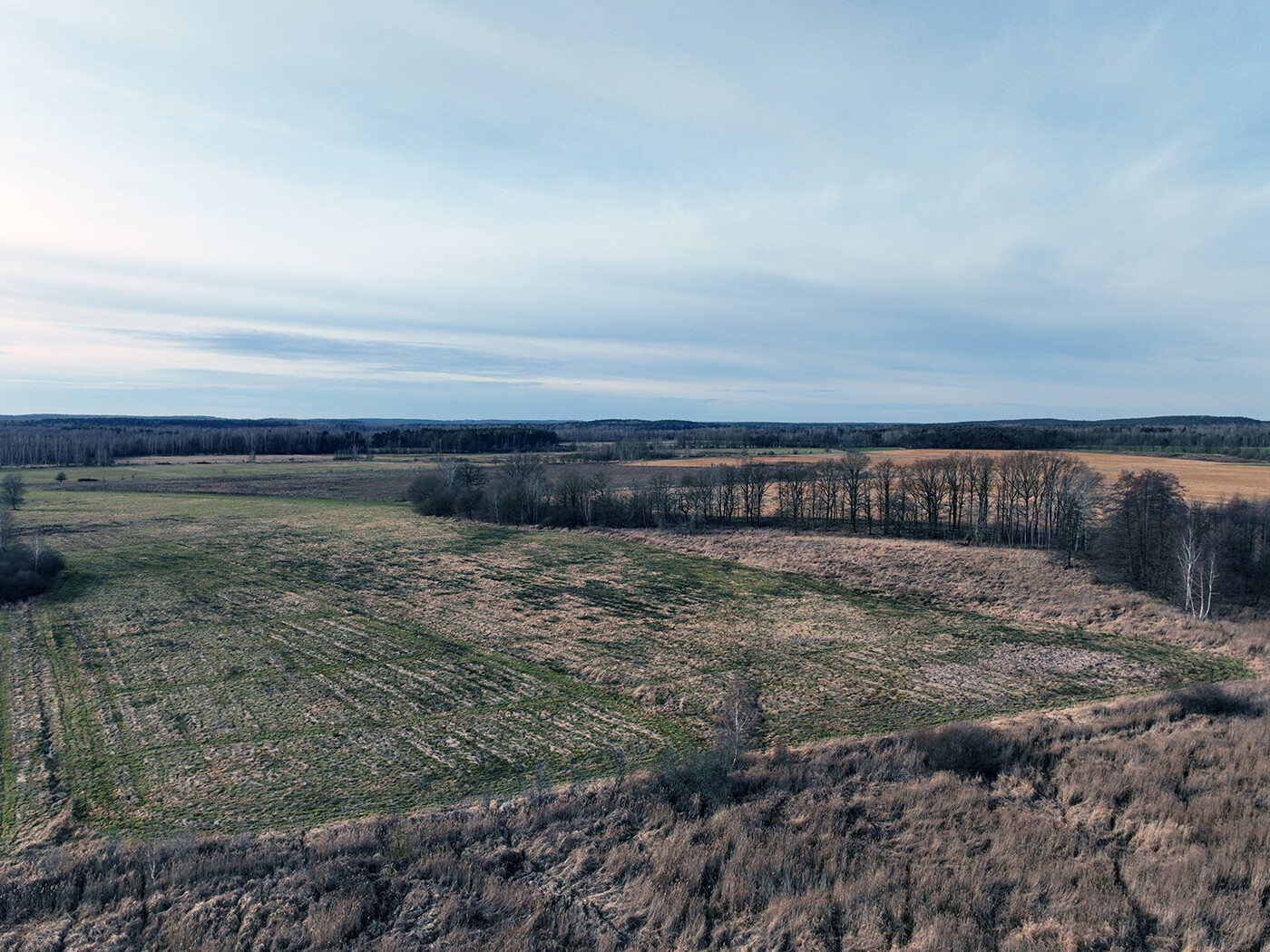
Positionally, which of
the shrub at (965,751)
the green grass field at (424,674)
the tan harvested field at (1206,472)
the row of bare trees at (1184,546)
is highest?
the tan harvested field at (1206,472)

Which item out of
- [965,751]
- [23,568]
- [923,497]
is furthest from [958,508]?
[23,568]

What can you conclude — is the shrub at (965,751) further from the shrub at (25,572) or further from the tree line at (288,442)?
the tree line at (288,442)

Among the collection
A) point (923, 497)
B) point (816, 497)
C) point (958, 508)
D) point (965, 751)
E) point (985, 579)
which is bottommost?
point (985, 579)

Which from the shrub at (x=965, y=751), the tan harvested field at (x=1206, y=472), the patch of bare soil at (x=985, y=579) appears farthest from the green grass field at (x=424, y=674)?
the tan harvested field at (x=1206, y=472)

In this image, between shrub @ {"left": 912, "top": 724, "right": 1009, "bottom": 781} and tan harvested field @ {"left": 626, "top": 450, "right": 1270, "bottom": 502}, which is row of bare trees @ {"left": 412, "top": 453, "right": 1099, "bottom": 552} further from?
shrub @ {"left": 912, "top": 724, "right": 1009, "bottom": 781}

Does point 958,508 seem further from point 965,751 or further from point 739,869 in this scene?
point 739,869

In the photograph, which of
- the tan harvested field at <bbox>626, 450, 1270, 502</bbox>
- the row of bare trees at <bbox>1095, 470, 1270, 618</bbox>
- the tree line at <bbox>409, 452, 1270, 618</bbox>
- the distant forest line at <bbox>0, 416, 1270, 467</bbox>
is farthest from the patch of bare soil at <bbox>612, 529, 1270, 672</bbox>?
the distant forest line at <bbox>0, 416, 1270, 467</bbox>
